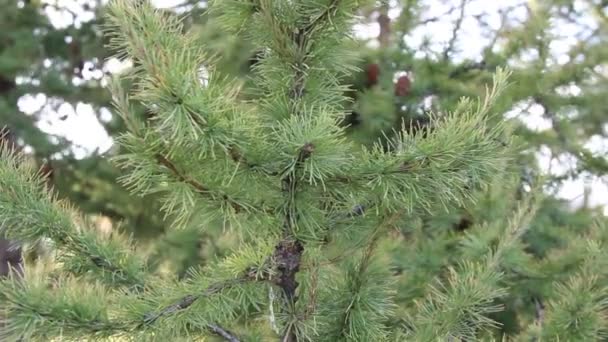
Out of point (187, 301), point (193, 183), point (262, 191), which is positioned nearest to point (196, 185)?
point (193, 183)

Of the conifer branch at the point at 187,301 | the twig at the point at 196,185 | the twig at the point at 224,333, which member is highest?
the twig at the point at 196,185

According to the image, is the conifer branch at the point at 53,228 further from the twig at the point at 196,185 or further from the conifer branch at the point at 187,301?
the twig at the point at 196,185

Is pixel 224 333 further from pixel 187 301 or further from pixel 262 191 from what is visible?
pixel 262 191

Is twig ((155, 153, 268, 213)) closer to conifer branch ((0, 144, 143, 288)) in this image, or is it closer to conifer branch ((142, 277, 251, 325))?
conifer branch ((142, 277, 251, 325))

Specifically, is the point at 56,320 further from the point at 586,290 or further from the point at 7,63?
the point at 7,63

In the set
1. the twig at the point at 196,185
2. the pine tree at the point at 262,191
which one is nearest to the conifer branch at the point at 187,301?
the pine tree at the point at 262,191

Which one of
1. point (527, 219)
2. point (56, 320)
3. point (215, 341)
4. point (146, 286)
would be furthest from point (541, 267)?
point (56, 320)

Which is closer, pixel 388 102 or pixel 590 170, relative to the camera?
pixel 388 102

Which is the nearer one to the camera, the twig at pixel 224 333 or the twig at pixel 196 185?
→ the twig at pixel 196 185

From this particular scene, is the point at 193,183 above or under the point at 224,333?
above
